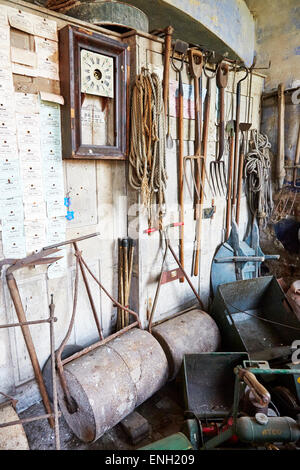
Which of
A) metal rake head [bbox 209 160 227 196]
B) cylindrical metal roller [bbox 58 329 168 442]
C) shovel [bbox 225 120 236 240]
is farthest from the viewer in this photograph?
shovel [bbox 225 120 236 240]

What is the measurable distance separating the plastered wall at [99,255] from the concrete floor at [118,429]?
0.23m

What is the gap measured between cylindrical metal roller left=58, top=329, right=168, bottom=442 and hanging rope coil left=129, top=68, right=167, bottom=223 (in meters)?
1.28

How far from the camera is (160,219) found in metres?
2.96

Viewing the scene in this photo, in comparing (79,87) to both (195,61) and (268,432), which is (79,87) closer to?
(195,61)

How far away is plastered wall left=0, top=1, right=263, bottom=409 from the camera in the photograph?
7.61 feet

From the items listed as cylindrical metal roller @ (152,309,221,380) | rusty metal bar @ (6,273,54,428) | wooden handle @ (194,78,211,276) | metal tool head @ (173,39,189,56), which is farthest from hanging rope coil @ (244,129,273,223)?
rusty metal bar @ (6,273,54,428)

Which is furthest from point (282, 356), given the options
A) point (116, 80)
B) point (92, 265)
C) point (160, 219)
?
point (116, 80)

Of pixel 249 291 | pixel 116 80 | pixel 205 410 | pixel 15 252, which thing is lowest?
pixel 205 410

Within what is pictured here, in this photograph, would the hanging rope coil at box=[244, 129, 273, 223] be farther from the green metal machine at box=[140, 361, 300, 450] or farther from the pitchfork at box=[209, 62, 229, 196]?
the green metal machine at box=[140, 361, 300, 450]

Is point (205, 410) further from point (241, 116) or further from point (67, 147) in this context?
point (241, 116)

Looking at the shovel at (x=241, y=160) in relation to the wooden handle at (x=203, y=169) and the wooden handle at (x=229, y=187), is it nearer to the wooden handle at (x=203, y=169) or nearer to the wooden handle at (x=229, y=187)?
the wooden handle at (x=229, y=187)

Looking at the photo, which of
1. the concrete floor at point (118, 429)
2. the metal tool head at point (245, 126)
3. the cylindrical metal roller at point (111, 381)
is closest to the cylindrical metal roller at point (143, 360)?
the cylindrical metal roller at point (111, 381)

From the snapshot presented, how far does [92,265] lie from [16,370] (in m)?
1.00

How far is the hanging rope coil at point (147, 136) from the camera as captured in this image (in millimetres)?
2551
